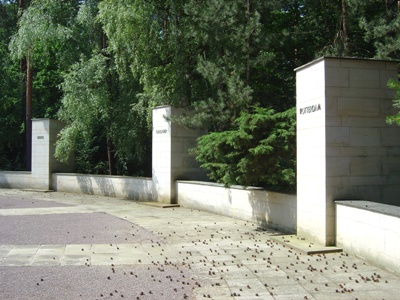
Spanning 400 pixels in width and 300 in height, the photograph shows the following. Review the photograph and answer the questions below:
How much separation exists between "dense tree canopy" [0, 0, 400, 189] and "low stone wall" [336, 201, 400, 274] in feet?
5.40

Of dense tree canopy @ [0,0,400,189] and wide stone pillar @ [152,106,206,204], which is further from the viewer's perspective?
wide stone pillar @ [152,106,206,204]

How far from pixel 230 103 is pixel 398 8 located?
4.92 meters

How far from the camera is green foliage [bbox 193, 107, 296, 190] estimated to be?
10734 millimetres

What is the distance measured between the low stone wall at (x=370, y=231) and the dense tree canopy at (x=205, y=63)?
1.65 metres

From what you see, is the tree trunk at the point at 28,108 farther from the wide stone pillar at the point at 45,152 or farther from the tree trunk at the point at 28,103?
the wide stone pillar at the point at 45,152

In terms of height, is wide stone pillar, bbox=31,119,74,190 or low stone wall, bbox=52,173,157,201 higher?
Result: wide stone pillar, bbox=31,119,74,190

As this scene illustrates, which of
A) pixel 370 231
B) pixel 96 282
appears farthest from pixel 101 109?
pixel 370 231

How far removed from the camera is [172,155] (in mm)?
16438

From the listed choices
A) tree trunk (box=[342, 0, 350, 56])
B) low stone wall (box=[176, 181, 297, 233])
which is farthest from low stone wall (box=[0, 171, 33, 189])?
tree trunk (box=[342, 0, 350, 56])

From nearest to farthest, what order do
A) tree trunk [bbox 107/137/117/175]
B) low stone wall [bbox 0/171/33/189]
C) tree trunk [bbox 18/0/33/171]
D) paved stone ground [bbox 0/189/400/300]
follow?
paved stone ground [bbox 0/189/400/300]
tree trunk [bbox 107/137/117/175]
low stone wall [bbox 0/171/33/189]
tree trunk [bbox 18/0/33/171]

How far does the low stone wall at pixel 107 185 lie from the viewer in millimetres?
17953

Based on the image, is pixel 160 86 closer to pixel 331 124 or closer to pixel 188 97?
pixel 188 97

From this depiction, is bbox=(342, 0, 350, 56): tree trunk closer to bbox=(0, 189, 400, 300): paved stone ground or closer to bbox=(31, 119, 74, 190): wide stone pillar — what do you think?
bbox=(0, 189, 400, 300): paved stone ground

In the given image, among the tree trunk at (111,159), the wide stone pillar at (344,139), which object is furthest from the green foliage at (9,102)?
the wide stone pillar at (344,139)
